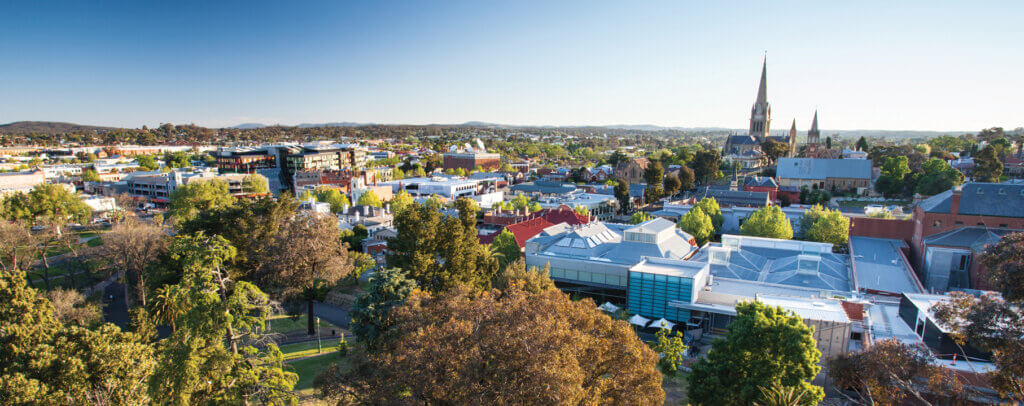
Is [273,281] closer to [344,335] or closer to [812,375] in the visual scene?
[344,335]

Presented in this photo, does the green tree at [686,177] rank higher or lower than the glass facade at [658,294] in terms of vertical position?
higher

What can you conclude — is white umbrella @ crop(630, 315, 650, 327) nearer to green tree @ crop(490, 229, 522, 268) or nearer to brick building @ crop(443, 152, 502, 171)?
green tree @ crop(490, 229, 522, 268)

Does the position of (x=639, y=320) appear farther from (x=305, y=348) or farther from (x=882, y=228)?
(x=882, y=228)

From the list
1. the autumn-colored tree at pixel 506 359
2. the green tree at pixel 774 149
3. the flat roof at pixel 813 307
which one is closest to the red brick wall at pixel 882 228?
the flat roof at pixel 813 307

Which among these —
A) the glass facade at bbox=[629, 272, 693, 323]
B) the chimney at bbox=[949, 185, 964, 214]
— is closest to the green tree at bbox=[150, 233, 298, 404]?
the glass facade at bbox=[629, 272, 693, 323]

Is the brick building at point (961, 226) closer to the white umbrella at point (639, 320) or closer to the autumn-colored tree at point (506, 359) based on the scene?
the white umbrella at point (639, 320)
